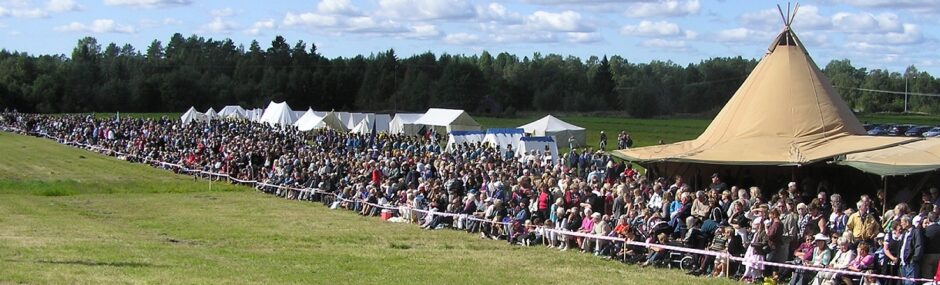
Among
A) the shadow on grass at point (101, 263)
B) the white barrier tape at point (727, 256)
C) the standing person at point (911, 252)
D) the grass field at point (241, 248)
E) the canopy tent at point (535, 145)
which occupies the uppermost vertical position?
the canopy tent at point (535, 145)

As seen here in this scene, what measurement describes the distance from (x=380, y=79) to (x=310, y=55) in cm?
1222

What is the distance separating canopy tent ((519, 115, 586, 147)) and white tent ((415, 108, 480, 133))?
5.56 m

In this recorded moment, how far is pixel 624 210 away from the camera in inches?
800

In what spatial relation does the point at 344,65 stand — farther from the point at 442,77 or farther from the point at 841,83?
the point at 841,83

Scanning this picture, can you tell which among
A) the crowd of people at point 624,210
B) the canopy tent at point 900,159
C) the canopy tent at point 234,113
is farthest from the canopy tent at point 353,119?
the canopy tent at point 900,159

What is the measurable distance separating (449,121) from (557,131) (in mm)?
7720

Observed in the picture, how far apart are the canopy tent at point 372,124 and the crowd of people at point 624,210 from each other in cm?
2113

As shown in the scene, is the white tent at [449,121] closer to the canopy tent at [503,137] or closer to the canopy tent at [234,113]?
the canopy tent at [503,137]

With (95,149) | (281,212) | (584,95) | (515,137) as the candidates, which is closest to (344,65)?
(584,95)

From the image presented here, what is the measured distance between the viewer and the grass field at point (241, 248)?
52.0ft

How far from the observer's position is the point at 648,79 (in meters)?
112

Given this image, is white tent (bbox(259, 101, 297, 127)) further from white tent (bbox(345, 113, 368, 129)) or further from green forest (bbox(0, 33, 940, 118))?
green forest (bbox(0, 33, 940, 118))

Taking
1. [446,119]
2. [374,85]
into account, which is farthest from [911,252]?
[374,85]

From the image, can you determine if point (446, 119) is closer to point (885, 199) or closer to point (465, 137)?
point (465, 137)
